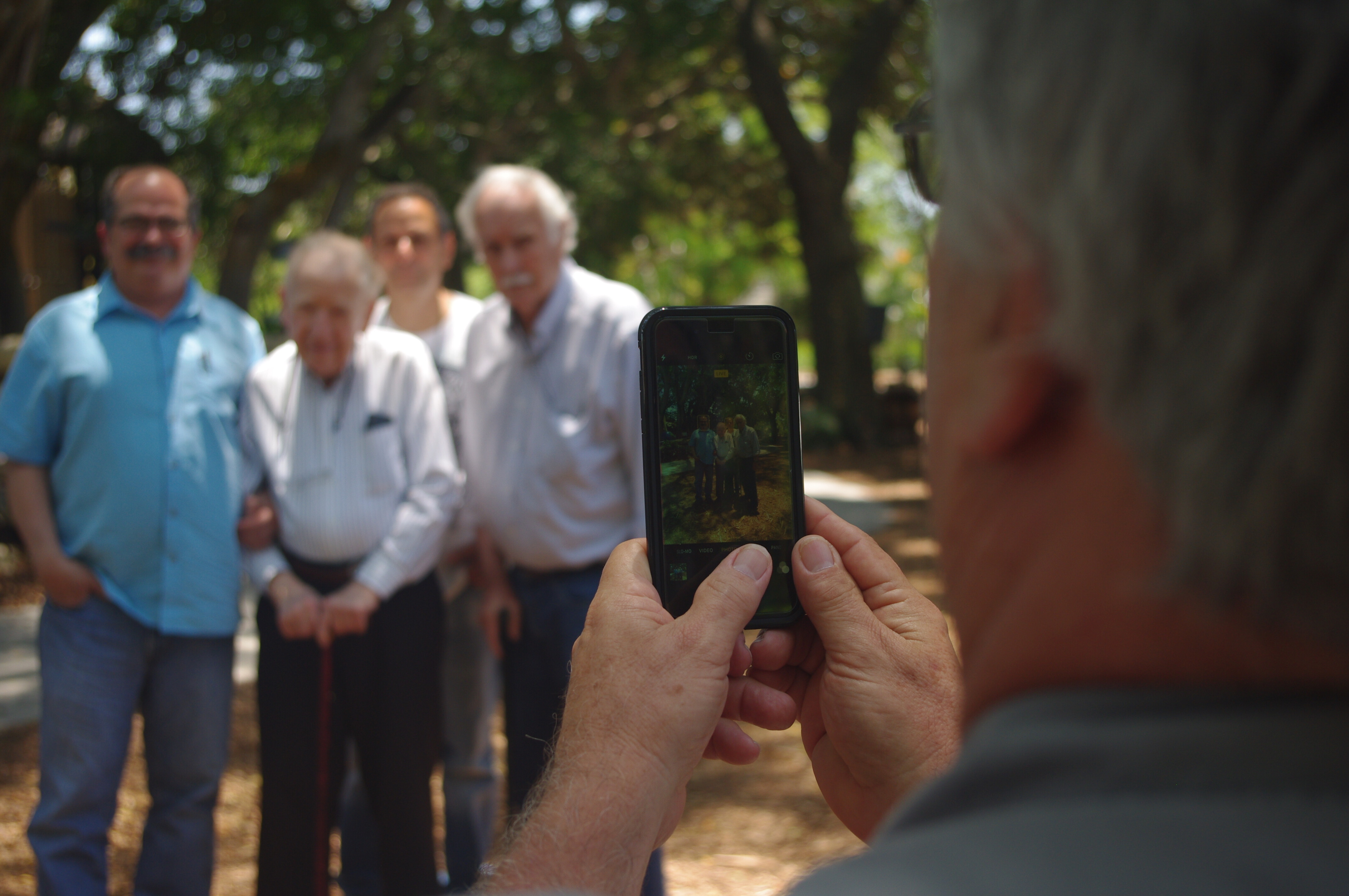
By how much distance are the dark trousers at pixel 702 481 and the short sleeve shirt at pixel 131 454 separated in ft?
7.77

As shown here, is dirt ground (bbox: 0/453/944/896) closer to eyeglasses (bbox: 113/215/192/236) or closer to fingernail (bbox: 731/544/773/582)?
eyeglasses (bbox: 113/215/192/236)

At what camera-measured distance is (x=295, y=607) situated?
3.40 m

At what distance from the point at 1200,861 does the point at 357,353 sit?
135 inches

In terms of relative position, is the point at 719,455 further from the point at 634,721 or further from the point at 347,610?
the point at 347,610

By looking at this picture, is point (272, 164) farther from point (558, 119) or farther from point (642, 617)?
point (642, 617)

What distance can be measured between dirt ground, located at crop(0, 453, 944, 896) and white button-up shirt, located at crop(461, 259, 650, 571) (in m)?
1.06

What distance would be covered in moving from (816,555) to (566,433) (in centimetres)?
215

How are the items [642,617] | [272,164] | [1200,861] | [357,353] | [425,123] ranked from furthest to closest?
[272,164]
[425,123]
[357,353]
[642,617]
[1200,861]

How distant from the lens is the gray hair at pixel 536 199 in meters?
3.85

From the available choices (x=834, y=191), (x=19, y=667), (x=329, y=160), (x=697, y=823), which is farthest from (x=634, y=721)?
(x=834, y=191)

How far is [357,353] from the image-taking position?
3682mm

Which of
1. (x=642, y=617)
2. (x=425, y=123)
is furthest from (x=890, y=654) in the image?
(x=425, y=123)

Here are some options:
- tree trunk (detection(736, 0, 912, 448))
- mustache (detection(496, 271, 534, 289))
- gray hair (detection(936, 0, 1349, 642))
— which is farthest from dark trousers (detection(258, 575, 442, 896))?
tree trunk (detection(736, 0, 912, 448))

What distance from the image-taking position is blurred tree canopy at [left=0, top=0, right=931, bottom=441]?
33.1 feet
